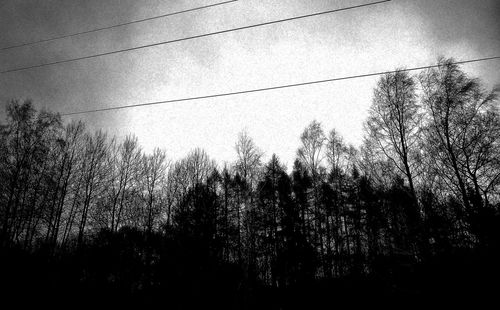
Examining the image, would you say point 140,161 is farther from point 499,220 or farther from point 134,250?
point 499,220

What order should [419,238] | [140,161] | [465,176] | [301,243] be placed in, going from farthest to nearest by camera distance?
[140,161]
[301,243]
[465,176]
[419,238]

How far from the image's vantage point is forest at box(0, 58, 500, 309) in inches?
335

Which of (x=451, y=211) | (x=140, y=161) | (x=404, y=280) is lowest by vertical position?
(x=404, y=280)

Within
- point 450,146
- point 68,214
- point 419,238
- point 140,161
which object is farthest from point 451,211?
point 68,214

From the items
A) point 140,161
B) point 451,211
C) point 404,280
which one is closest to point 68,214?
point 140,161

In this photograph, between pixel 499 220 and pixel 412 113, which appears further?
pixel 412 113

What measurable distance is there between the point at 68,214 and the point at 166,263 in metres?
15.7

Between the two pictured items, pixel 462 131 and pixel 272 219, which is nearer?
pixel 462 131

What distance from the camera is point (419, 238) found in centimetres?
1005

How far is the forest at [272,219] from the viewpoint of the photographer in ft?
27.9

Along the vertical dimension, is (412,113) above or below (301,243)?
above

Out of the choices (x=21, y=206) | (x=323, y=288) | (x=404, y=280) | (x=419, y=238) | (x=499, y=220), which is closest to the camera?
(x=499, y=220)

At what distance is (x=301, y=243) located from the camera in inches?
766

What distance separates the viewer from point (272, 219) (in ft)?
70.0
